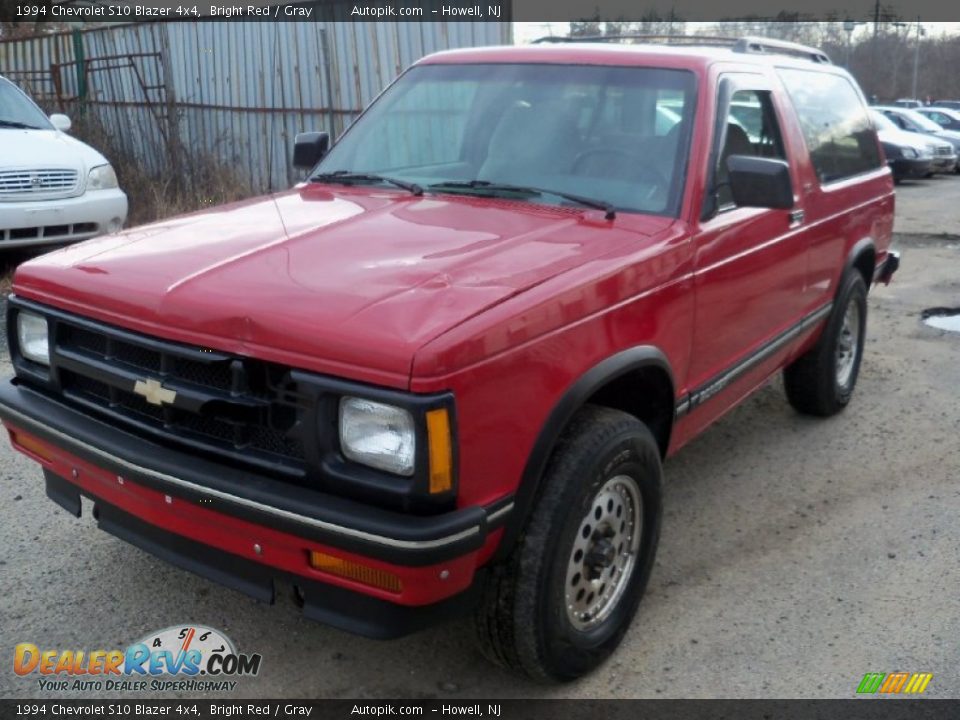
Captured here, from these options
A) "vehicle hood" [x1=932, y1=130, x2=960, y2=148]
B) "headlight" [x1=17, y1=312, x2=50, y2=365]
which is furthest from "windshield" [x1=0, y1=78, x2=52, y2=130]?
"vehicle hood" [x1=932, y1=130, x2=960, y2=148]

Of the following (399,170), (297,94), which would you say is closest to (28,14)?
(297,94)

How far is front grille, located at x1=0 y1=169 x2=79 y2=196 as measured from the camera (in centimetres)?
752

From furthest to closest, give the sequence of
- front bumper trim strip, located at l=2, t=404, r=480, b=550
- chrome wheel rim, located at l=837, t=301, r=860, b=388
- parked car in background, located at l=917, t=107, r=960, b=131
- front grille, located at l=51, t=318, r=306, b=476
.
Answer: parked car in background, located at l=917, t=107, r=960, b=131
chrome wheel rim, located at l=837, t=301, r=860, b=388
front grille, located at l=51, t=318, r=306, b=476
front bumper trim strip, located at l=2, t=404, r=480, b=550

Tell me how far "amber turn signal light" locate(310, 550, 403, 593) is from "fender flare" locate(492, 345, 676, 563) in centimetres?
36

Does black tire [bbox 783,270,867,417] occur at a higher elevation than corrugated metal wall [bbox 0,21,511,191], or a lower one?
lower

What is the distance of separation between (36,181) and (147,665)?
226 inches

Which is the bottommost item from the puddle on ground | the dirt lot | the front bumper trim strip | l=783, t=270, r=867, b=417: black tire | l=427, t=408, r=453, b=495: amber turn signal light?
the puddle on ground

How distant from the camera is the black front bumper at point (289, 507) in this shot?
234cm

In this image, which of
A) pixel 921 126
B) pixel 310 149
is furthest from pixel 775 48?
pixel 921 126

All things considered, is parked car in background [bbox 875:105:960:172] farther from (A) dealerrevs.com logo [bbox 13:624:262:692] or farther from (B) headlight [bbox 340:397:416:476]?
(B) headlight [bbox 340:397:416:476]

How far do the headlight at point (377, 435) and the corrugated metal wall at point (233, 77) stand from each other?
732cm

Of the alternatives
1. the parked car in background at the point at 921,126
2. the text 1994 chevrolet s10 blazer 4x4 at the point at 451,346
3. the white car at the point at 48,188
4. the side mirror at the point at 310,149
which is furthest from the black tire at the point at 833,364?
the parked car in background at the point at 921,126

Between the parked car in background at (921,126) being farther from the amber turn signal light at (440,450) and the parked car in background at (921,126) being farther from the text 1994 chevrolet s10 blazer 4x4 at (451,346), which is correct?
the amber turn signal light at (440,450)

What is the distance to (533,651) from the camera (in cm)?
281
